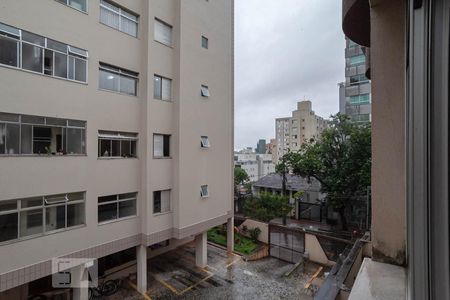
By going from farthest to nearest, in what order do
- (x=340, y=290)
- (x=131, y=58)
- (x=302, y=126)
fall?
1. (x=302, y=126)
2. (x=131, y=58)
3. (x=340, y=290)

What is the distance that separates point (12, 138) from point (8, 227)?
1895 millimetres

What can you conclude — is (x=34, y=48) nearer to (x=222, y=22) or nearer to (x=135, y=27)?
(x=135, y=27)

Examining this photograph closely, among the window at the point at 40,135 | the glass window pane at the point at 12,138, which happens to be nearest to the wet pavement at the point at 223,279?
the window at the point at 40,135

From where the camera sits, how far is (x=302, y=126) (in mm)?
37156

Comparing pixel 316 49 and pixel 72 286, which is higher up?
pixel 316 49

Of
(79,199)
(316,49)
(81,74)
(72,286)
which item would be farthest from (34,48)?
(316,49)

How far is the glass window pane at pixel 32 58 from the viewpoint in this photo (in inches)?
209

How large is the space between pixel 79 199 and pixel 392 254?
6.72 metres

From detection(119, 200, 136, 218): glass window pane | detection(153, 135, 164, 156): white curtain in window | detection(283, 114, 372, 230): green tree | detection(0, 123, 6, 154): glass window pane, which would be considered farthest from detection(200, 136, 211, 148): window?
detection(283, 114, 372, 230): green tree

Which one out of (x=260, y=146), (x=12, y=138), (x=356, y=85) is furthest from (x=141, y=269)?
(x=260, y=146)

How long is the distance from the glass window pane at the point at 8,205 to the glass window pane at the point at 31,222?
219 mm

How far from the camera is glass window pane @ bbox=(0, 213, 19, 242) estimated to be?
5.00m

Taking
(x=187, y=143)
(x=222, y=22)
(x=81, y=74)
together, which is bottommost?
(x=187, y=143)

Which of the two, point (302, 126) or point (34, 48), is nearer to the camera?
point (34, 48)
